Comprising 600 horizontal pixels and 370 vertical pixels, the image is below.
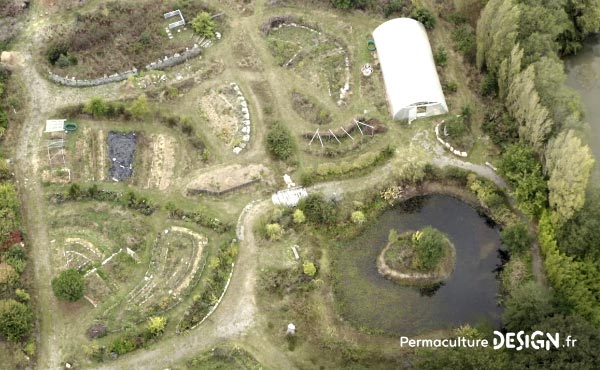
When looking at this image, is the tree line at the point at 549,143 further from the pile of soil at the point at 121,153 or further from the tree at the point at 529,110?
the pile of soil at the point at 121,153

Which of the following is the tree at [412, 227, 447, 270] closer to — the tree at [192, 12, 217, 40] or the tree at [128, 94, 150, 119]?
the tree at [128, 94, 150, 119]

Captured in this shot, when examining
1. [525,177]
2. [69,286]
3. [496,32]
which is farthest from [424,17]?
[69,286]

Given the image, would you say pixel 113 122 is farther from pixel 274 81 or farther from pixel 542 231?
pixel 542 231

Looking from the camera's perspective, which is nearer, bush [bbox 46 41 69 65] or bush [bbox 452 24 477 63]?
bush [bbox 452 24 477 63]

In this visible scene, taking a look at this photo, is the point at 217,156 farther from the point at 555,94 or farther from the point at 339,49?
the point at 555,94

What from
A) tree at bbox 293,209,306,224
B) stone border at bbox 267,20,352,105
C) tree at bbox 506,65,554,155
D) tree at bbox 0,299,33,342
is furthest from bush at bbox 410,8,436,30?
tree at bbox 0,299,33,342

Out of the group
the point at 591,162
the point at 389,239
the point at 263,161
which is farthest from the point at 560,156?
the point at 263,161
